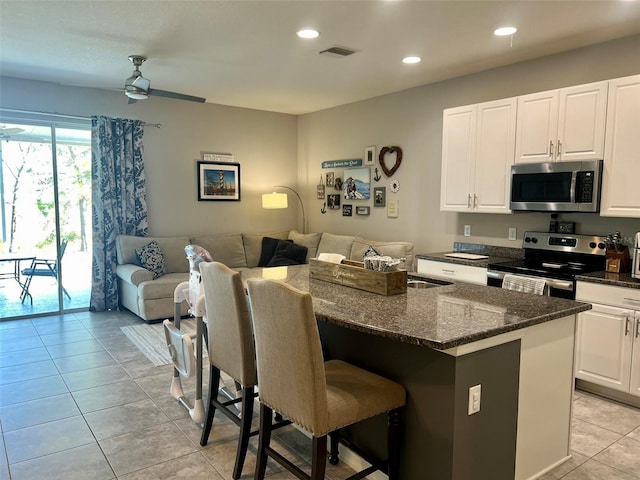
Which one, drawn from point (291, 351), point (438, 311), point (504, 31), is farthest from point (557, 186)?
point (291, 351)

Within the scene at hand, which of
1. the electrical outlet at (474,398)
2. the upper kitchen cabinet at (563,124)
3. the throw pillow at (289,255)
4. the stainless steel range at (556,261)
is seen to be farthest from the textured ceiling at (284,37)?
the electrical outlet at (474,398)

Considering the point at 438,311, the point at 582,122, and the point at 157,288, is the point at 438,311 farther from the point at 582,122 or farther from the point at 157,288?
the point at 157,288

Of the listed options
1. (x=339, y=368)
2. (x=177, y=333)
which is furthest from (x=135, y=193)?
(x=339, y=368)

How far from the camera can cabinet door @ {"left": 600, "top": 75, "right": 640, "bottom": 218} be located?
325 cm

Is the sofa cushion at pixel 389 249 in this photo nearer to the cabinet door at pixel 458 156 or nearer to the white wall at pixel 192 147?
the cabinet door at pixel 458 156

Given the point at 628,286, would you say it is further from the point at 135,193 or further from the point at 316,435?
the point at 135,193

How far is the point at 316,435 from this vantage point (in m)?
1.88

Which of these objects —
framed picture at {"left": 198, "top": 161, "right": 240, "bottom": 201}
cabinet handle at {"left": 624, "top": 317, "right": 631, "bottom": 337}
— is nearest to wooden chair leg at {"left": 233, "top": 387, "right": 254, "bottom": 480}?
cabinet handle at {"left": 624, "top": 317, "right": 631, "bottom": 337}

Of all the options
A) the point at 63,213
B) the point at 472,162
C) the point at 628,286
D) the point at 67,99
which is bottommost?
the point at 628,286

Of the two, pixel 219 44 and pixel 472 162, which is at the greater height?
pixel 219 44

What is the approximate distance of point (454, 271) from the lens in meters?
4.21

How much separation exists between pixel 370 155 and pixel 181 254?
273 centimetres

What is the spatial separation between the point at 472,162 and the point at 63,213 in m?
4.74

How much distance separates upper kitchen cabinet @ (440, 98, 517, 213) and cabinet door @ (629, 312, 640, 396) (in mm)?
1368
